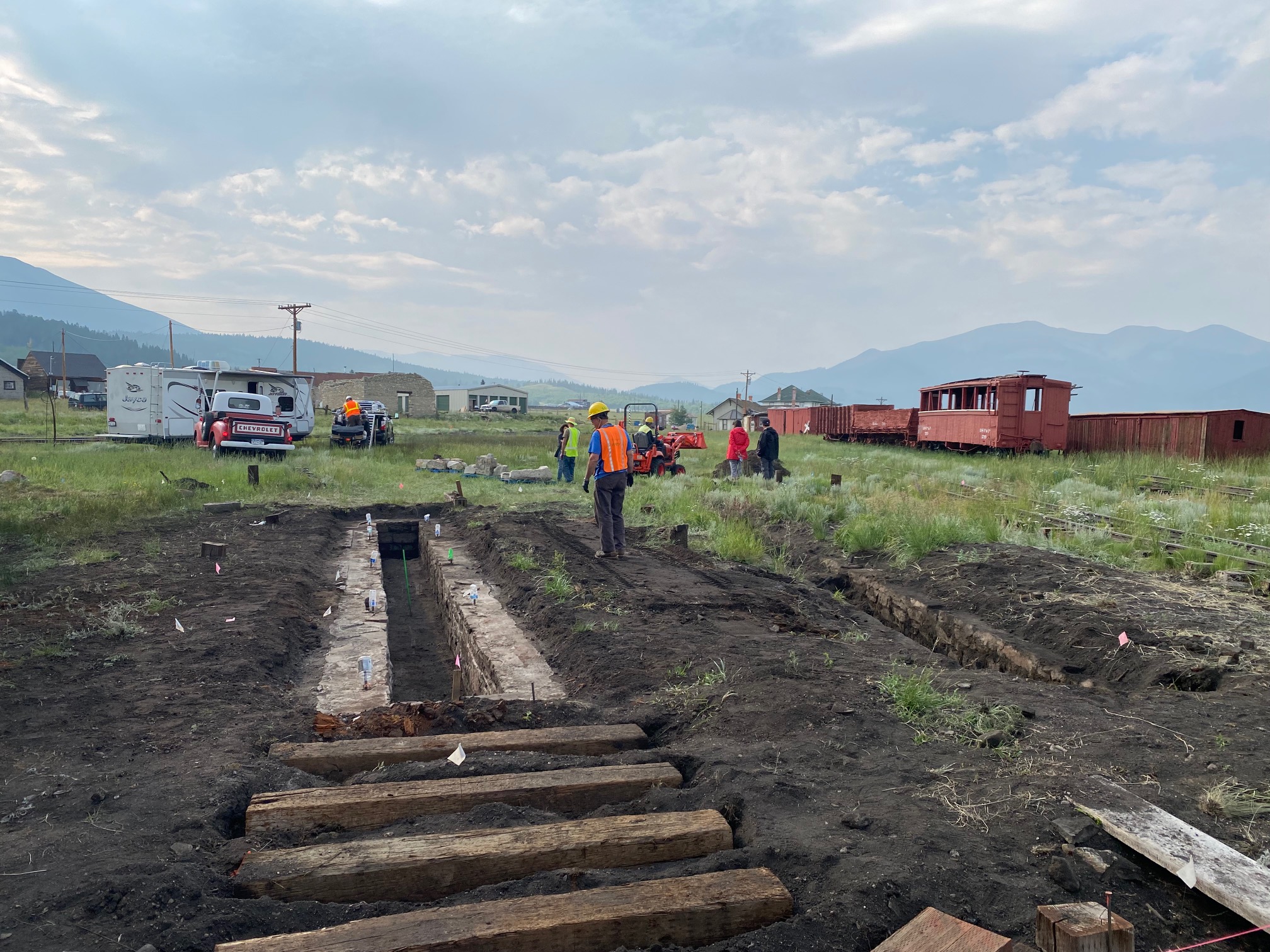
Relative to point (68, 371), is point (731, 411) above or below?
below

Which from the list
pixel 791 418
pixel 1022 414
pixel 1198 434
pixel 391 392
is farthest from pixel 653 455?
pixel 391 392

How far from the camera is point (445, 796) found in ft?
11.0

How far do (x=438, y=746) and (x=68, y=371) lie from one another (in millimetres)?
92454

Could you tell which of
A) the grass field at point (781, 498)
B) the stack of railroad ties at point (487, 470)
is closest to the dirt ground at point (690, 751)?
the grass field at point (781, 498)

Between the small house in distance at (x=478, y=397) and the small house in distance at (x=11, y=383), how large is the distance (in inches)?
1423

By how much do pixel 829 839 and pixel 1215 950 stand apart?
3.87 ft

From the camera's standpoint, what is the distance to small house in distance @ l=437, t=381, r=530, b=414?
3477 inches

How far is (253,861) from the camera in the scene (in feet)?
9.41

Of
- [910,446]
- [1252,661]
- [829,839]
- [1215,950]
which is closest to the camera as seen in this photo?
[1215,950]

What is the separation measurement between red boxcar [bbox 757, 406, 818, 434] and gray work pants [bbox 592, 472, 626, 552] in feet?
112

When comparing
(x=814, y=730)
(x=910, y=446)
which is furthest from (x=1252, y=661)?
(x=910, y=446)

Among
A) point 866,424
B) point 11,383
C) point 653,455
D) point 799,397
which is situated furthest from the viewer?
point 799,397

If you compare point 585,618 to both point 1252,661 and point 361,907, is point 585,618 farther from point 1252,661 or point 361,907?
point 1252,661

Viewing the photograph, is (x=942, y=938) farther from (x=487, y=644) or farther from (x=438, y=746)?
(x=487, y=644)
